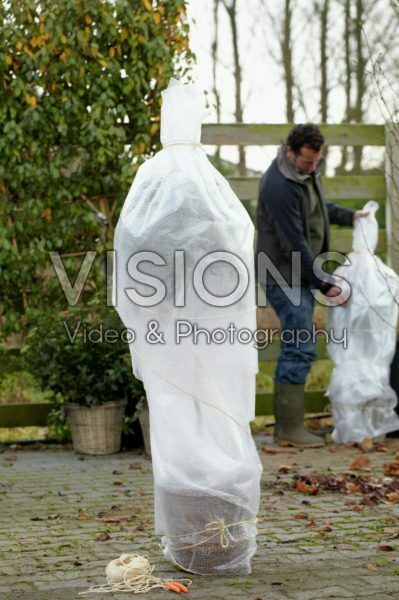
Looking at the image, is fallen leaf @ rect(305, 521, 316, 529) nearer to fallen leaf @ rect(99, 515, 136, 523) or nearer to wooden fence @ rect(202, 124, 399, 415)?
fallen leaf @ rect(99, 515, 136, 523)

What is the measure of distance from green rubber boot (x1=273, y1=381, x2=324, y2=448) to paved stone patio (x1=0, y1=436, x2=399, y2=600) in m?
0.38

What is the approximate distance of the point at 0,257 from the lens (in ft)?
23.1

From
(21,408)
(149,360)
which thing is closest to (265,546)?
(149,360)

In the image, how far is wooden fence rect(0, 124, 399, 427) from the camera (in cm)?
729

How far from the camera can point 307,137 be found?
6.48 m

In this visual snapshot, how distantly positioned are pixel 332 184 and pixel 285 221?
1078 mm

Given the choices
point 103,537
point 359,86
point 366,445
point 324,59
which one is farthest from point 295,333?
point 324,59

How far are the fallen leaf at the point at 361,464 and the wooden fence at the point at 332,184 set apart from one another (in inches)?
57.4

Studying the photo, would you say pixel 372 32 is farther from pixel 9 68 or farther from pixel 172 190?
pixel 172 190

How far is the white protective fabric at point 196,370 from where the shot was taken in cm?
366

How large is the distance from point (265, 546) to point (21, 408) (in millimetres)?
3421

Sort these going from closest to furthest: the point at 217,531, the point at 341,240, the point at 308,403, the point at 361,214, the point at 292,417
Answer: the point at 217,531
the point at 292,417
the point at 361,214
the point at 341,240
the point at 308,403

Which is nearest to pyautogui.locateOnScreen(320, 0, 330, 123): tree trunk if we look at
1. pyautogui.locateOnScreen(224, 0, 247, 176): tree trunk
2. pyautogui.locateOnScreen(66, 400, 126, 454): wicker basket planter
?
pyautogui.locateOnScreen(224, 0, 247, 176): tree trunk

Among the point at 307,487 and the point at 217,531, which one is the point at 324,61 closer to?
the point at 307,487
